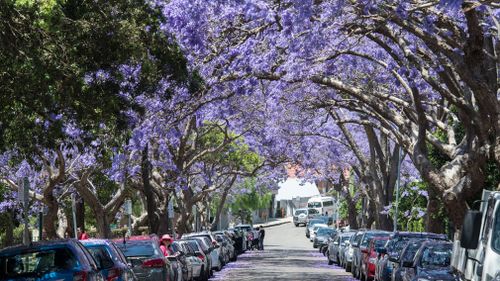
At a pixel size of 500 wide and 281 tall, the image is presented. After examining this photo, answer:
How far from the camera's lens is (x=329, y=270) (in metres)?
37.1

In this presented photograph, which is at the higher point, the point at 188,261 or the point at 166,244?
the point at 166,244

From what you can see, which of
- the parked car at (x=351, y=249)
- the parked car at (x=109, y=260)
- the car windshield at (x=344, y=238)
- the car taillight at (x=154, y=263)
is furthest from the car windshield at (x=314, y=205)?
the parked car at (x=109, y=260)

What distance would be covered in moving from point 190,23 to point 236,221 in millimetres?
90925

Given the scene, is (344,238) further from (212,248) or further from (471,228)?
(471,228)

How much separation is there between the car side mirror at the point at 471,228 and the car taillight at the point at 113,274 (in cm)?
641

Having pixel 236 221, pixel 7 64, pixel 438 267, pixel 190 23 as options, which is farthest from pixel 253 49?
pixel 236 221

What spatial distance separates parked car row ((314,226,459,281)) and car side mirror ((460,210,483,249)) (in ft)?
10.2

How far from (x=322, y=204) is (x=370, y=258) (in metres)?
79.5

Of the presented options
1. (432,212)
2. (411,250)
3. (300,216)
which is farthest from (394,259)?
(300,216)

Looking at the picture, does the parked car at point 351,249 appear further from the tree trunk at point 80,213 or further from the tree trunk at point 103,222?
the tree trunk at point 80,213

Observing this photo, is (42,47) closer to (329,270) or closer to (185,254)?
(185,254)

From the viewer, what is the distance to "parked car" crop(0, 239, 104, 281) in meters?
13.1

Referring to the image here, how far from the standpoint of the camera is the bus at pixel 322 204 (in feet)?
349

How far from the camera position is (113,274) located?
51.5 feet
